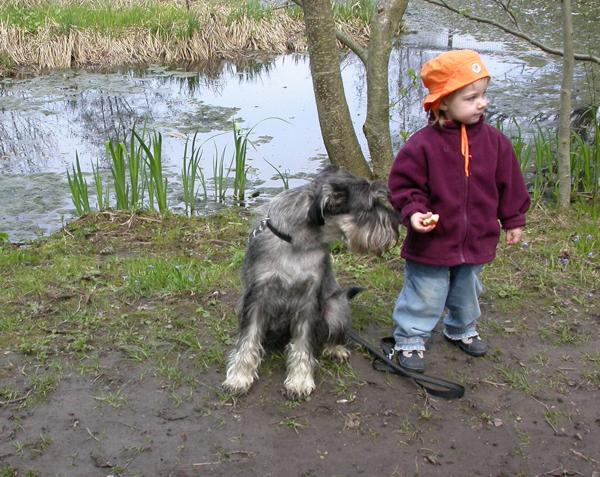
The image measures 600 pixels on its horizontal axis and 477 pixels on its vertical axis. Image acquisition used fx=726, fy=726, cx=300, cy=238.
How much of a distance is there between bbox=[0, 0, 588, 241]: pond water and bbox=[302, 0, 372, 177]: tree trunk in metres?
2.02

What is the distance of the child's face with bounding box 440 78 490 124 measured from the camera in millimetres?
3264

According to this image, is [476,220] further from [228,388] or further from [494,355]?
[228,388]

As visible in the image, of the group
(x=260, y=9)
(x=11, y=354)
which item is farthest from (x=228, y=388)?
(x=260, y=9)

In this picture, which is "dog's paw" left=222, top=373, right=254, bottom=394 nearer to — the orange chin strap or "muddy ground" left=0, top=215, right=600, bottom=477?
"muddy ground" left=0, top=215, right=600, bottom=477

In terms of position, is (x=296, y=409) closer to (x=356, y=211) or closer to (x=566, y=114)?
(x=356, y=211)

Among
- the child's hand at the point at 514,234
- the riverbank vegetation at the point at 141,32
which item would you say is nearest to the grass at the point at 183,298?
the child's hand at the point at 514,234

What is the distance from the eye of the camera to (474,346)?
405cm

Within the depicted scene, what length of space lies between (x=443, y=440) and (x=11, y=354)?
244cm

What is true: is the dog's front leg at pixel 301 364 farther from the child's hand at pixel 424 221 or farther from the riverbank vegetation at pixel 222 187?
the riverbank vegetation at pixel 222 187

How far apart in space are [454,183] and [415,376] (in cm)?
104

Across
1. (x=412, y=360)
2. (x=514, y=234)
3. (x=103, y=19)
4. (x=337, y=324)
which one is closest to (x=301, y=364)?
(x=337, y=324)

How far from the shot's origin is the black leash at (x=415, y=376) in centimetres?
368

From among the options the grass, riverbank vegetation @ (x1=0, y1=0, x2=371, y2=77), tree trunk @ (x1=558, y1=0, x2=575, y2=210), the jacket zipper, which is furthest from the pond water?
the jacket zipper

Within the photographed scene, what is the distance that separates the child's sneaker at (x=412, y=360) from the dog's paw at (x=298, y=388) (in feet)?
1.85
